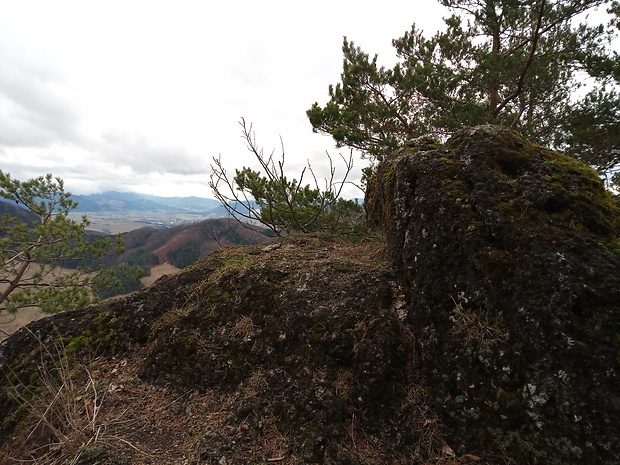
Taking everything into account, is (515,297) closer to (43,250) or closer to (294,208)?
(294,208)

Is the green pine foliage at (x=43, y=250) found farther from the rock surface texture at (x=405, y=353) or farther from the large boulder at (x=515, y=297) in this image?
the large boulder at (x=515, y=297)

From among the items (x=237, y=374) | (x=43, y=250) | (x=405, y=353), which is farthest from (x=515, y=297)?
(x=43, y=250)

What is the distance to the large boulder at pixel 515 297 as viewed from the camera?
5.96 feet

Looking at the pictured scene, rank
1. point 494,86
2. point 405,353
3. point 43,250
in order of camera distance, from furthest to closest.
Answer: point 43,250
point 494,86
point 405,353

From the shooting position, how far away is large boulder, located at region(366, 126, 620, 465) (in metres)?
1.82

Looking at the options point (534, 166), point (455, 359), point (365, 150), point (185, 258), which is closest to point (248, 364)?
point (455, 359)

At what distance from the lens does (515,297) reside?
83.6 inches

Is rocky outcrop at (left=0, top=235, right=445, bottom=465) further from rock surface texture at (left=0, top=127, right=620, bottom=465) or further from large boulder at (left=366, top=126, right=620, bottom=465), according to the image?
large boulder at (left=366, top=126, right=620, bottom=465)

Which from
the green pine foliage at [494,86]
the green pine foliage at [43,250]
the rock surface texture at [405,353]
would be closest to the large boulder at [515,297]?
the rock surface texture at [405,353]

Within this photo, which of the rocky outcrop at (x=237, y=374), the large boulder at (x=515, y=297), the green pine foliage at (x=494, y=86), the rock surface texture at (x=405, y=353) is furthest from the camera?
the green pine foliage at (x=494, y=86)

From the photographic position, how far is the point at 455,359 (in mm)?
2277

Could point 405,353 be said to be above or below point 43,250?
above

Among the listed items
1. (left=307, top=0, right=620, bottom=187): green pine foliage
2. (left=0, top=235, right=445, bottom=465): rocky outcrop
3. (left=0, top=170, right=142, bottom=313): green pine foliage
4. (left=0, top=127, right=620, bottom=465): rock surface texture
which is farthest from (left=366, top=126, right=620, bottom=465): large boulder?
(left=0, top=170, right=142, bottom=313): green pine foliage

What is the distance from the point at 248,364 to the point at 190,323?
Answer: 0.99 metres
